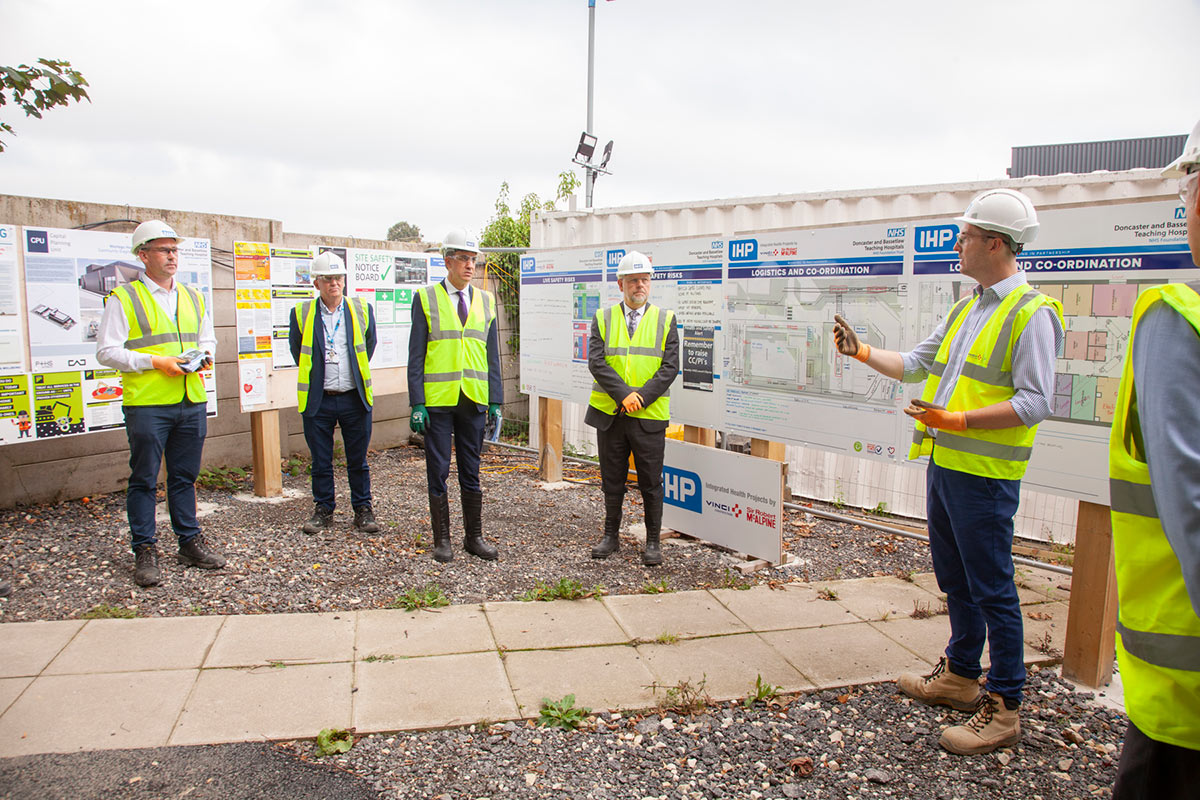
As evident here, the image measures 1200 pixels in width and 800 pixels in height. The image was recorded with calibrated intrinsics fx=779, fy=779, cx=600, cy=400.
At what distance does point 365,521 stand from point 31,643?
97.9 inches

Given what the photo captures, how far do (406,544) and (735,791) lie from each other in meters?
3.60

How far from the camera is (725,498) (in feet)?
19.3

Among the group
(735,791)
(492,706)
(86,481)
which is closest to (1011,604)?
(735,791)

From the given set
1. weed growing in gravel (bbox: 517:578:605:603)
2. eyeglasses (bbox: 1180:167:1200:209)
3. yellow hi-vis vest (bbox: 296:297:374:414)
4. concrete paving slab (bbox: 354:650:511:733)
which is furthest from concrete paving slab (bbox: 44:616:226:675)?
eyeglasses (bbox: 1180:167:1200:209)

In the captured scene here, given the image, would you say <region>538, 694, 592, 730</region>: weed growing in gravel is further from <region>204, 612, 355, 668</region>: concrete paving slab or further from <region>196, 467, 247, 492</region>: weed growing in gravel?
<region>196, 467, 247, 492</region>: weed growing in gravel

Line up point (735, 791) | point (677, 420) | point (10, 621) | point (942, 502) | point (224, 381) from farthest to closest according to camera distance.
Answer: point (224, 381)
point (677, 420)
point (10, 621)
point (942, 502)
point (735, 791)

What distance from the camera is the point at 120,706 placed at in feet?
11.3

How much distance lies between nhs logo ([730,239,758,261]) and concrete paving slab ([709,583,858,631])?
2.34 m

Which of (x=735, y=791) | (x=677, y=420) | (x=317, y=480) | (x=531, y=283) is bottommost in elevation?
(x=735, y=791)

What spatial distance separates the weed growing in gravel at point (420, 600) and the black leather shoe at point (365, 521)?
4.77ft

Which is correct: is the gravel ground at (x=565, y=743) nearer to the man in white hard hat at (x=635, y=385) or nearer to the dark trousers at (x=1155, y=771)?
the man in white hard hat at (x=635, y=385)

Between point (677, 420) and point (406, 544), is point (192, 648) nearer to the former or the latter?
point (406, 544)

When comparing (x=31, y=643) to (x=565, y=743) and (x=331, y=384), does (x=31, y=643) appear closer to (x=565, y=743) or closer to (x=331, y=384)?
(x=331, y=384)

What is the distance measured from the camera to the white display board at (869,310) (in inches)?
148
